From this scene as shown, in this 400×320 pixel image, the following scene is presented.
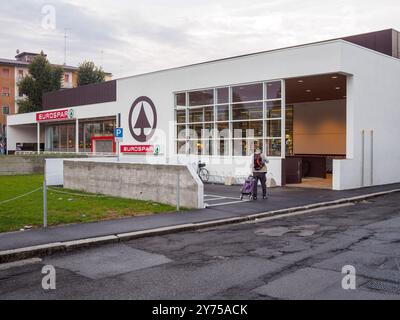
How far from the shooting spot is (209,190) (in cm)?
1952

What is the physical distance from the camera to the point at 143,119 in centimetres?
2911

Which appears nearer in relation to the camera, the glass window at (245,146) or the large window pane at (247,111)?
the large window pane at (247,111)

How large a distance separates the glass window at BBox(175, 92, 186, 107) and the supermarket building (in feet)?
0.21

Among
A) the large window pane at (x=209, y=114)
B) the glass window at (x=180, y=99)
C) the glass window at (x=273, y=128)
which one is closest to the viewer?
the glass window at (x=273, y=128)

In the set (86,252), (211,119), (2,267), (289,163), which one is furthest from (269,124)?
(2,267)

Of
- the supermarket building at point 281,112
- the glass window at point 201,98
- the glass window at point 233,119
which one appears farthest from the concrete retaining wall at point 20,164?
the glass window at point 201,98

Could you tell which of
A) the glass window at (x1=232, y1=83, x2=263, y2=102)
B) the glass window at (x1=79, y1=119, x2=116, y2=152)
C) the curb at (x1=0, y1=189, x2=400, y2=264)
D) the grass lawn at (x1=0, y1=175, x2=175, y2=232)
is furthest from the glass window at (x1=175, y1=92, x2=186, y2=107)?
the curb at (x1=0, y1=189, x2=400, y2=264)

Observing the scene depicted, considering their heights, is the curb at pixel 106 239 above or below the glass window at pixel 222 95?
below

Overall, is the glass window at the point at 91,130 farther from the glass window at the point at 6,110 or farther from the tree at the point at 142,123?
the glass window at the point at 6,110

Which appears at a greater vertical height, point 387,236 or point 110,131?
point 110,131

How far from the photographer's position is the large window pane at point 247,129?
22175 mm

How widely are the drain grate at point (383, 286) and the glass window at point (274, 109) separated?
15.6m

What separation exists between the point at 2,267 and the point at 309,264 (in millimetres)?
4943
